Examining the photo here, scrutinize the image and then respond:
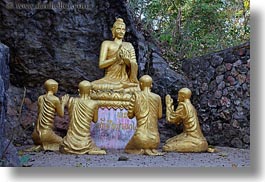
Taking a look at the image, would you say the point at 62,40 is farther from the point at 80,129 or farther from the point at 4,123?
the point at 4,123

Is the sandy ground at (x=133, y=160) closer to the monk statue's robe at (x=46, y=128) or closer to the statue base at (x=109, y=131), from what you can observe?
the monk statue's robe at (x=46, y=128)

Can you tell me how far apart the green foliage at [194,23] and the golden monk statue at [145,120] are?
2493 mm

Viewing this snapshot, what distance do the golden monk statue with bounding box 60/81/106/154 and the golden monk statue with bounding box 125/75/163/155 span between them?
32 cm

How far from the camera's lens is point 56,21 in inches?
219

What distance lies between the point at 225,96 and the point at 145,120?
4.65 ft

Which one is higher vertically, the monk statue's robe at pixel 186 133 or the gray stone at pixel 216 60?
the gray stone at pixel 216 60

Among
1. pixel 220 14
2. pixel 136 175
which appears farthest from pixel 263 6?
pixel 220 14

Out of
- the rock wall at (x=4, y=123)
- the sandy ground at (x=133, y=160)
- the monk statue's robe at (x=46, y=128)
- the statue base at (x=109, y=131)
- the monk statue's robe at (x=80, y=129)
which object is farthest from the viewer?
the statue base at (x=109, y=131)

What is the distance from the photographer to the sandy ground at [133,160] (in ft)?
11.0

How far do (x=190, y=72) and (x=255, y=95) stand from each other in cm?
235

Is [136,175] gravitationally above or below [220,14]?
below

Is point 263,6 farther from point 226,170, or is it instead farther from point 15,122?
point 15,122

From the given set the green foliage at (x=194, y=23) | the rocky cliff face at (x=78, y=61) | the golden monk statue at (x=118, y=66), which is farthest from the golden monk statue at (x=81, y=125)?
the green foliage at (x=194, y=23)

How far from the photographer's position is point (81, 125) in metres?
3.91
